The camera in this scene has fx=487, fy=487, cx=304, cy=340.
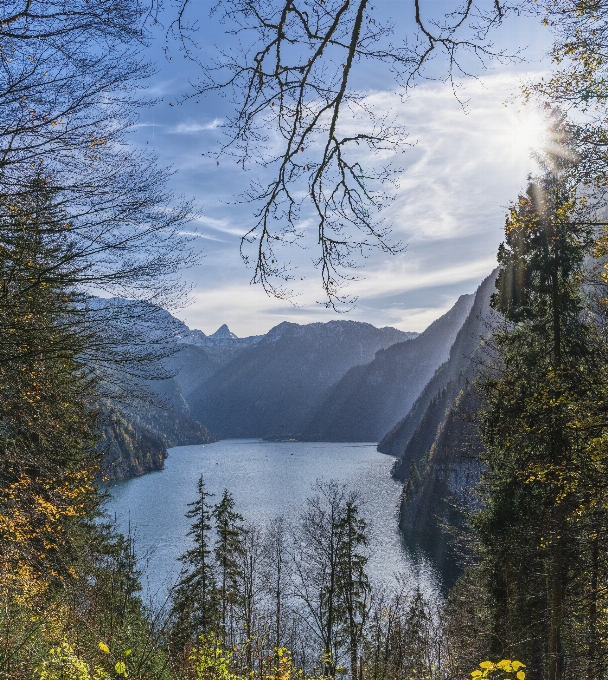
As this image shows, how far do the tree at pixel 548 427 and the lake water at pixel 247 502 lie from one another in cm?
770

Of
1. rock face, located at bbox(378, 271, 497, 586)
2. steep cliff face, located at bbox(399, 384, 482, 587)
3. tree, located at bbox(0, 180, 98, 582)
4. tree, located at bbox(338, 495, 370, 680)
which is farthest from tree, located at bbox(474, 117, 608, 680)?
steep cliff face, located at bbox(399, 384, 482, 587)

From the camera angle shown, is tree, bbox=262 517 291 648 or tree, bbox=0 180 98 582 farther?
tree, bbox=262 517 291 648

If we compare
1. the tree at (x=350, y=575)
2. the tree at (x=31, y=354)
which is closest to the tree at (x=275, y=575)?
the tree at (x=350, y=575)

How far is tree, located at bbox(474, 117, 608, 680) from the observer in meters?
5.37

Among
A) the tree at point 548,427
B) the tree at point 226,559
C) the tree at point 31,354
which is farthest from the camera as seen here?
the tree at point 226,559

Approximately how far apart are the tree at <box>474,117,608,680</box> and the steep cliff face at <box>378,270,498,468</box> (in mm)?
39305

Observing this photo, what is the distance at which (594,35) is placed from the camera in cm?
438

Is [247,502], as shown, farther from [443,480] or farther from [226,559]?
[226,559]

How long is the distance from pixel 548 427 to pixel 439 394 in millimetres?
96513

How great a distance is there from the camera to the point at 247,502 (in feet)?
218

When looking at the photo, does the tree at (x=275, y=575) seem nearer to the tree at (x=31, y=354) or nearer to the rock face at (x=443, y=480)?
the rock face at (x=443, y=480)

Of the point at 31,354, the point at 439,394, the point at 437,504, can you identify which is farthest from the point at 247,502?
the point at 31,354

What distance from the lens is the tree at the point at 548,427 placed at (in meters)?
5.37

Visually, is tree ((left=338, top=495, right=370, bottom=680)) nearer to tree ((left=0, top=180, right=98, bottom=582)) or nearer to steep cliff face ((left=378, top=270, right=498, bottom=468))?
tree ((left=0, top=180, right=98, bottom=582))
